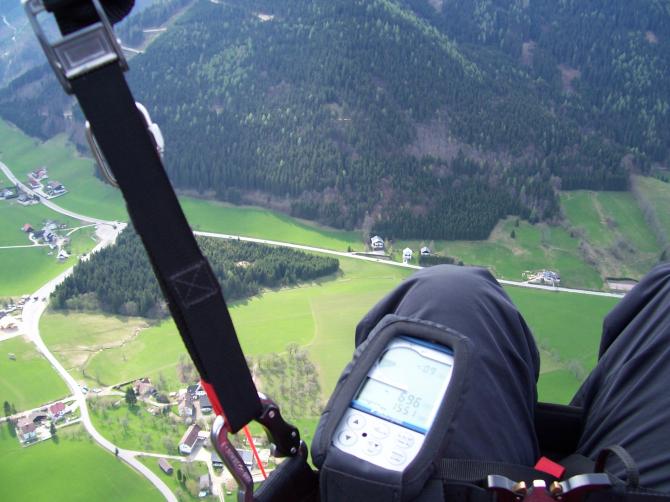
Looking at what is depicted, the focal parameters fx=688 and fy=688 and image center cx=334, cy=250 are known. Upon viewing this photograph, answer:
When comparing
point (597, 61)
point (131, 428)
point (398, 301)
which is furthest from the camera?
point (597, 61)

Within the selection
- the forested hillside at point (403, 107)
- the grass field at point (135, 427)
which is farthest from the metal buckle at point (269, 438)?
the forested hillside at point (403, 107)

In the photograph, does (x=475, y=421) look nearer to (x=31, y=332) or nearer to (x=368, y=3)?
(x=31, y=332)

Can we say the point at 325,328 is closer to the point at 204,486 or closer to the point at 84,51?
the point at 204,486

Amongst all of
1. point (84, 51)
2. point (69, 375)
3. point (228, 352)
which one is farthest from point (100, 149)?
point (69, 375)

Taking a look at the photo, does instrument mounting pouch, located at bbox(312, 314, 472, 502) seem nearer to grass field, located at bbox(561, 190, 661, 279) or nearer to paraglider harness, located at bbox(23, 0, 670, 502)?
paraglider harness, located at bbox(23, 0, 670, 502)

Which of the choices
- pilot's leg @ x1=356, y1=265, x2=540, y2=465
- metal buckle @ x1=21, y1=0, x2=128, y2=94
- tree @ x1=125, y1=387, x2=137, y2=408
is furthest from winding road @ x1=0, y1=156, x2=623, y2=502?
metal buckle @ x1=21, y1=0, x2=128, y2=94

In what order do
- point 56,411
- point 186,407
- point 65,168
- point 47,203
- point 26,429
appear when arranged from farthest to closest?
point 65,168, point 47,203, point 56,411, point 186,407, point 26,429

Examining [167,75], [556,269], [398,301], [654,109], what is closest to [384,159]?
[556,269]
